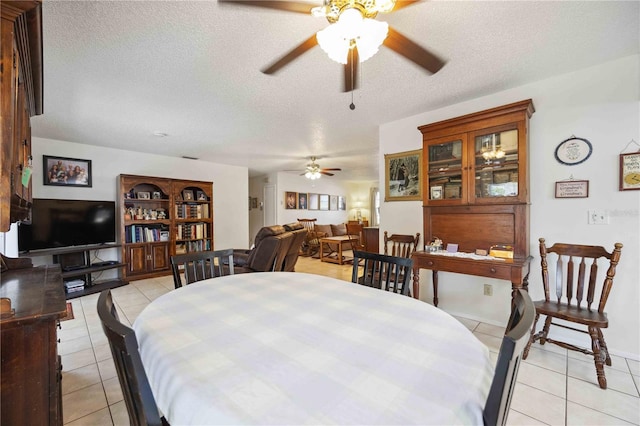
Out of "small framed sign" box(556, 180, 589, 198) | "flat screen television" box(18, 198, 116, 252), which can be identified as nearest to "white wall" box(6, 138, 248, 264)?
"flat screen television" box(18, 198, 116, 252)

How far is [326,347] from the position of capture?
0.89 m

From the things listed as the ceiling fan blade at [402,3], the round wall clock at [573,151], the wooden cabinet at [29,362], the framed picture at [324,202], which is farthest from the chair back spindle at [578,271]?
the framed picture at [324,202]

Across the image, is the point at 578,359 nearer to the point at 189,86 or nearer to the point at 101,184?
the point at 189,86

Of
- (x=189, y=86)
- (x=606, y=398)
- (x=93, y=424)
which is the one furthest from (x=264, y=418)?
(x=189, y=86)

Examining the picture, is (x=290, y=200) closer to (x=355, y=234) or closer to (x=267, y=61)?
(x=355, y=234)

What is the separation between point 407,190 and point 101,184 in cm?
480

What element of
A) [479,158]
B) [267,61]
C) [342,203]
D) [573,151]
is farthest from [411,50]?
[342,203]

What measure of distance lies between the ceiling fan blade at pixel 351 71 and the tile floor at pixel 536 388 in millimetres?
2354

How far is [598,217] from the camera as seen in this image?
2146 mm

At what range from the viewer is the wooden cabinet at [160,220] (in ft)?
14.5

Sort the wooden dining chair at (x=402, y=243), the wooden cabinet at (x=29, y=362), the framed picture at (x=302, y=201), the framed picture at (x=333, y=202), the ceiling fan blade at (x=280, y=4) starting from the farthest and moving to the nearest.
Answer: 1. the framed picture at (x=333, y=202)
2. the framed picture at (x=302, y=201)
3. the wooden dining chair at (x=402, y=243)
4. the ceiling fan blade at (x=280, y=4)
5. the wooden cabinet at (x=29, y=362)

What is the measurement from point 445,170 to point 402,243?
105cm

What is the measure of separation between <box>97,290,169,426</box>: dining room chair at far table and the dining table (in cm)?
4

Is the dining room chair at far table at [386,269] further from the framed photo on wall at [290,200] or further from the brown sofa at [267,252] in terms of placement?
the framed photo on wall at [290,200]
